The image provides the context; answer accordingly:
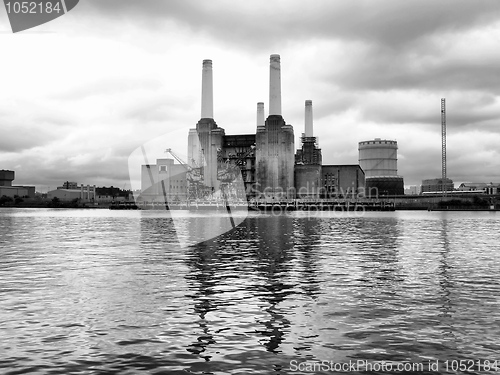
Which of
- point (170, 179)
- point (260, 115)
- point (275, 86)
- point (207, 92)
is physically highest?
point (207, 92)

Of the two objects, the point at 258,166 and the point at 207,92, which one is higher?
the point at 207,92

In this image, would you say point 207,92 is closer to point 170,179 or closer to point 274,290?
point 170,179

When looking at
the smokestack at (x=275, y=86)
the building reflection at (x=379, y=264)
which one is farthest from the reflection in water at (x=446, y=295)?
the smokestack at (x=275, y=86)

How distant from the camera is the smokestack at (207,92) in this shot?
528ft

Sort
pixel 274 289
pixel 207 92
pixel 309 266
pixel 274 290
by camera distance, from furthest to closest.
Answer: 1. pixel 207 92
2. pixel 309 266
3. pixel 274 289
4. pixel 274 290

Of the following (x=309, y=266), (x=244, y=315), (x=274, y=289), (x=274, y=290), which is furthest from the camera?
(x=309, y=266)

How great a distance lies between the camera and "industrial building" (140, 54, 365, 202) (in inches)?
6299

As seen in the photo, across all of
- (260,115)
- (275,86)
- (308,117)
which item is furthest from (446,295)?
(260,115)

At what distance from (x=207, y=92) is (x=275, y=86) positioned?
2540 centimetres

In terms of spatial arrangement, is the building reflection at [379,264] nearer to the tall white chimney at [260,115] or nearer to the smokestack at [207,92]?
the smokestack at [207,92]

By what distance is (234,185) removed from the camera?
176125 millimetres

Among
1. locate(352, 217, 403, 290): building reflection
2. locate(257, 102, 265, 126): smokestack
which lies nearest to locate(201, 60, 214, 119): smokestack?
locate(257, 102, 265, 126): smokestack

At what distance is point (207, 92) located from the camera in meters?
165

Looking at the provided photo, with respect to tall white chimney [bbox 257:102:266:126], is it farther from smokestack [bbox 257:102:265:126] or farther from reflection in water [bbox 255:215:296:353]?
reflection in water [bbox 255:215:296:353]
